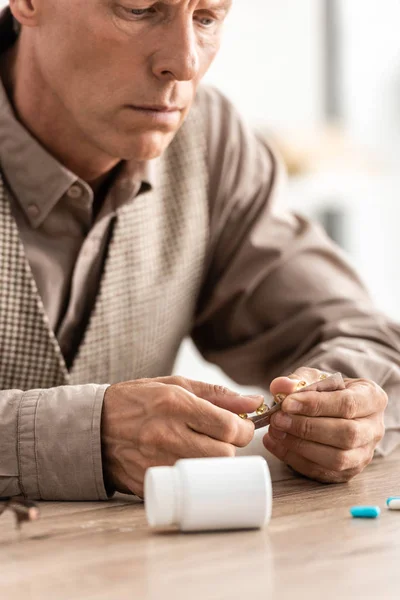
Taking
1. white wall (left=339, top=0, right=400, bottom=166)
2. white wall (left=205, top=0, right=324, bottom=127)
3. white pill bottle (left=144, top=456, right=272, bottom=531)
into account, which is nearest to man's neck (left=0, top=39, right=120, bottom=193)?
white pill bottle (left=144, top=456, right=272, bottom=531)

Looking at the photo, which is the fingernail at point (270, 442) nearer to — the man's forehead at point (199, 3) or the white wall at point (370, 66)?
the man's forehead at point (199, 3)

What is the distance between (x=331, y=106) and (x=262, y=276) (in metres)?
2.51

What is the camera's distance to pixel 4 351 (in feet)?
4.58

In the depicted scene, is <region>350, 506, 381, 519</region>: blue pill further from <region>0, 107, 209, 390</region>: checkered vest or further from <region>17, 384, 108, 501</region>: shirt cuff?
<region>0, 107, 209, 390</region>: checkered vest

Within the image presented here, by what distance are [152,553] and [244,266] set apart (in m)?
0.86

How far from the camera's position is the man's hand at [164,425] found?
3.31 feet

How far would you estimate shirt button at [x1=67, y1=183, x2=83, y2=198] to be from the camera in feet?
4.68

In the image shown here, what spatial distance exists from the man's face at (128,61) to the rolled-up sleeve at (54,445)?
388 mm

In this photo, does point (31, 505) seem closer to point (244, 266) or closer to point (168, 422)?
point (168, 422)

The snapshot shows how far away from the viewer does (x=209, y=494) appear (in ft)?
2.83

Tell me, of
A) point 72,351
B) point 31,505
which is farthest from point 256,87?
point 31,505

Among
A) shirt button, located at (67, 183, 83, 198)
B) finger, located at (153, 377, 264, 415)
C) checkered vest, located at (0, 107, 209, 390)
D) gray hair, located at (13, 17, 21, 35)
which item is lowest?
checkered vest, located at (0, 107, 209, 390)

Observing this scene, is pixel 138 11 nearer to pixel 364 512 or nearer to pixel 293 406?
pixel 293 406

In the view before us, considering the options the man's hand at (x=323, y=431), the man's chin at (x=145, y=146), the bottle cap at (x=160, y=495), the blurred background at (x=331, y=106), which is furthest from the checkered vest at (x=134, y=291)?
the blurred background at (x=331, y=106)
